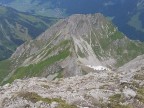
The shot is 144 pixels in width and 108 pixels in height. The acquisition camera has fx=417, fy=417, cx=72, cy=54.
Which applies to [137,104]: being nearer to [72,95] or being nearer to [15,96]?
[72,95]

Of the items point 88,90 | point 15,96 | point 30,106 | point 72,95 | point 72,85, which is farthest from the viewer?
point 72,85

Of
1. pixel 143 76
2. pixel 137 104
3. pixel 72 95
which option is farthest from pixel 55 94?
pixel 143 76

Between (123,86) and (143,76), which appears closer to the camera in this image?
(123,86)

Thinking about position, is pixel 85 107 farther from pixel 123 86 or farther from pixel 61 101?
pixel 123 86

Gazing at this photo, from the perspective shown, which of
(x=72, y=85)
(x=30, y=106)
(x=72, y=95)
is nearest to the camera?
(x=30, y=106)

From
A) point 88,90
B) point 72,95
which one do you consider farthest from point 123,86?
point 72,95

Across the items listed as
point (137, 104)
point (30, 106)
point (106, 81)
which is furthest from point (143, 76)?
point (30, 106)

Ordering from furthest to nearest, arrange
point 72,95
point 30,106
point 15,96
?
1. point 72,95
2. point 15,96
3. point 30,106

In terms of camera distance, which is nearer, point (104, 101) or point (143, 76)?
point (104, 101)

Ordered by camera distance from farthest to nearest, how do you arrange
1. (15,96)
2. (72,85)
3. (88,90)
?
(72,85) < (88,90) < (15,96)
